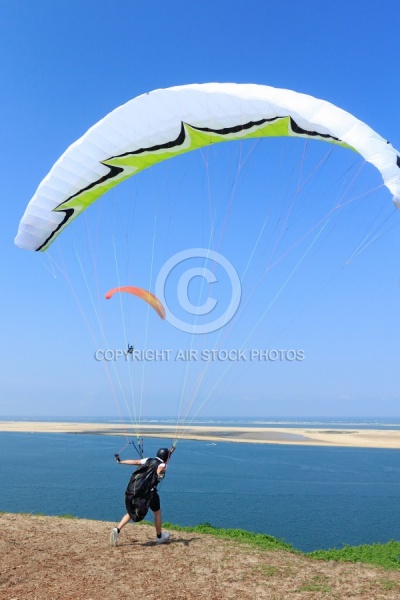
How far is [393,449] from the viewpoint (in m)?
54.6

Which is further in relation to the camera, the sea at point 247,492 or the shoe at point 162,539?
the sea at point 247,492

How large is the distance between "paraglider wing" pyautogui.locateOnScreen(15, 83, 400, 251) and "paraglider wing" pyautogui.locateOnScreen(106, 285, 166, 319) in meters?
1.63

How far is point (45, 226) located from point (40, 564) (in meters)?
6.00

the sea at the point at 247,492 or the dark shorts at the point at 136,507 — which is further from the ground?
the dark shorts at the point at 136,507

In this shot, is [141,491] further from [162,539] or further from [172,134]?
[172,134]

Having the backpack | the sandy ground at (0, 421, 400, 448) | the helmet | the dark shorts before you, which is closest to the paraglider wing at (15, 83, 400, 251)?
the helmet

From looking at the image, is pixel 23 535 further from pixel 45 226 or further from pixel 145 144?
pixel 145 144

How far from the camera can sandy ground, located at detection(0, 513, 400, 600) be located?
18.6 feet

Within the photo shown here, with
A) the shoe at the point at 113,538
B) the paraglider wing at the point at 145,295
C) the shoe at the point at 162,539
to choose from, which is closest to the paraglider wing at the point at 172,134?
the paraglider wing at the point at 145,295

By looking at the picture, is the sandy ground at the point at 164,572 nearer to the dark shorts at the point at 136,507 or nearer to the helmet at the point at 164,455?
the dark shorts at the point at 136,507

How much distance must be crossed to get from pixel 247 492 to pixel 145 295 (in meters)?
18.7

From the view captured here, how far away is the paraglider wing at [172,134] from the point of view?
7.05 m

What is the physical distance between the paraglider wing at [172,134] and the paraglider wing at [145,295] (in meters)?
1.63

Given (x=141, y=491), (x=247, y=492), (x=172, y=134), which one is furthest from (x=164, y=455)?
(x=247, y=492)
